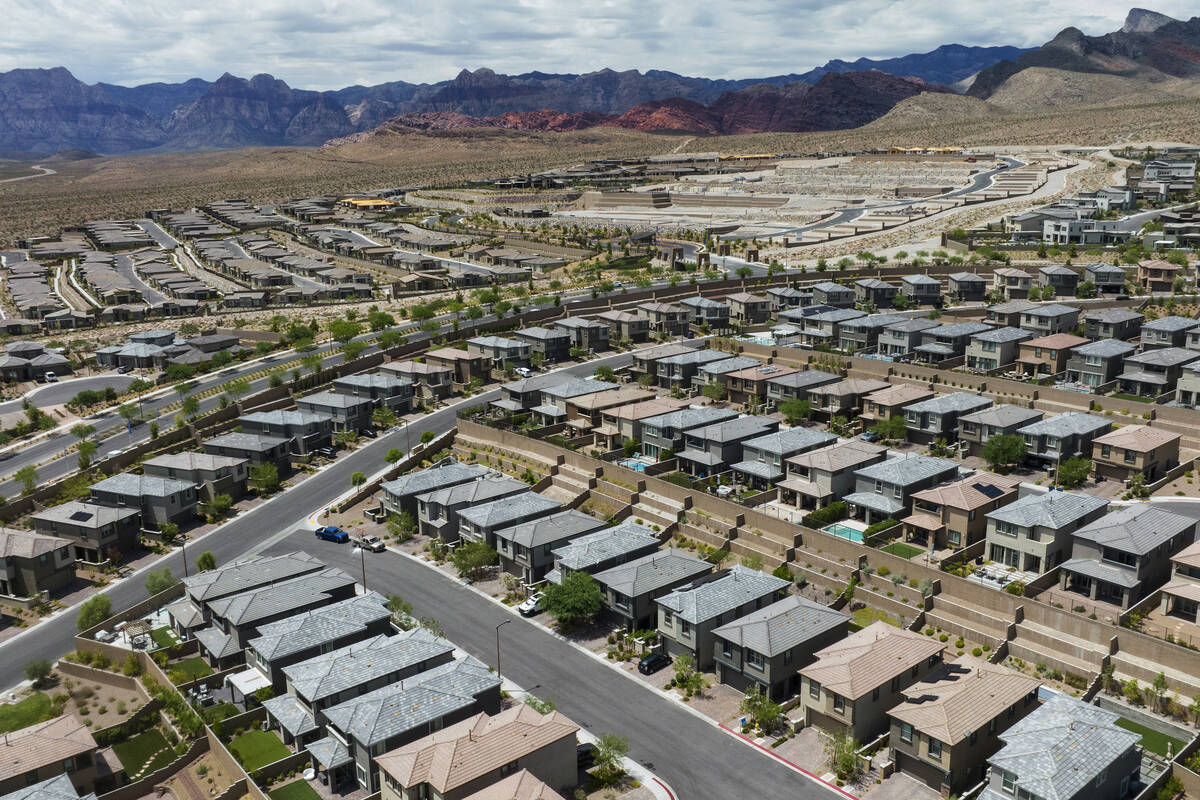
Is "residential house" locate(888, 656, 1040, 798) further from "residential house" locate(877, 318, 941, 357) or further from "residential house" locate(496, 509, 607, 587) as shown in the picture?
"residential house" locate(877, 318, 941, 357)

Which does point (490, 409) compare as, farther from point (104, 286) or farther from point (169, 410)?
point (104, 286)

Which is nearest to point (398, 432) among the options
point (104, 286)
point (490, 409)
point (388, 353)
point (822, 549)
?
point (490, 409)

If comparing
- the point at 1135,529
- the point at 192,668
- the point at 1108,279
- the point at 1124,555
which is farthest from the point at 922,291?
the point at 192,668

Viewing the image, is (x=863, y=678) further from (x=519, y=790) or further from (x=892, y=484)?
(x=892, y=484)

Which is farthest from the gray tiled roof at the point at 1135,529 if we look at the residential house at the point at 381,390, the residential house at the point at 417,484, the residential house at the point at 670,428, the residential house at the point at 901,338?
the residential house at the point at 381,390

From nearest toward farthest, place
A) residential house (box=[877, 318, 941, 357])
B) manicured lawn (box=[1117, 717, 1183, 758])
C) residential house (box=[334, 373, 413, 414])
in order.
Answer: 1. manicured lawn (box=[1117, 717, 1183, 758])
2. residential house (box=[334, 373, 413, 414])
3. residential house (box=[877, 318, 941, 357])

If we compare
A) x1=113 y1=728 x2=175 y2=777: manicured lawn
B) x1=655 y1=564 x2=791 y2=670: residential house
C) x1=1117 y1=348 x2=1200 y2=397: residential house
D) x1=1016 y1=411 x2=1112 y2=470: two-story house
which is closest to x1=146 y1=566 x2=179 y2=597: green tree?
x1=113 y1=728 x2=175 y2=777: manicured lawn
